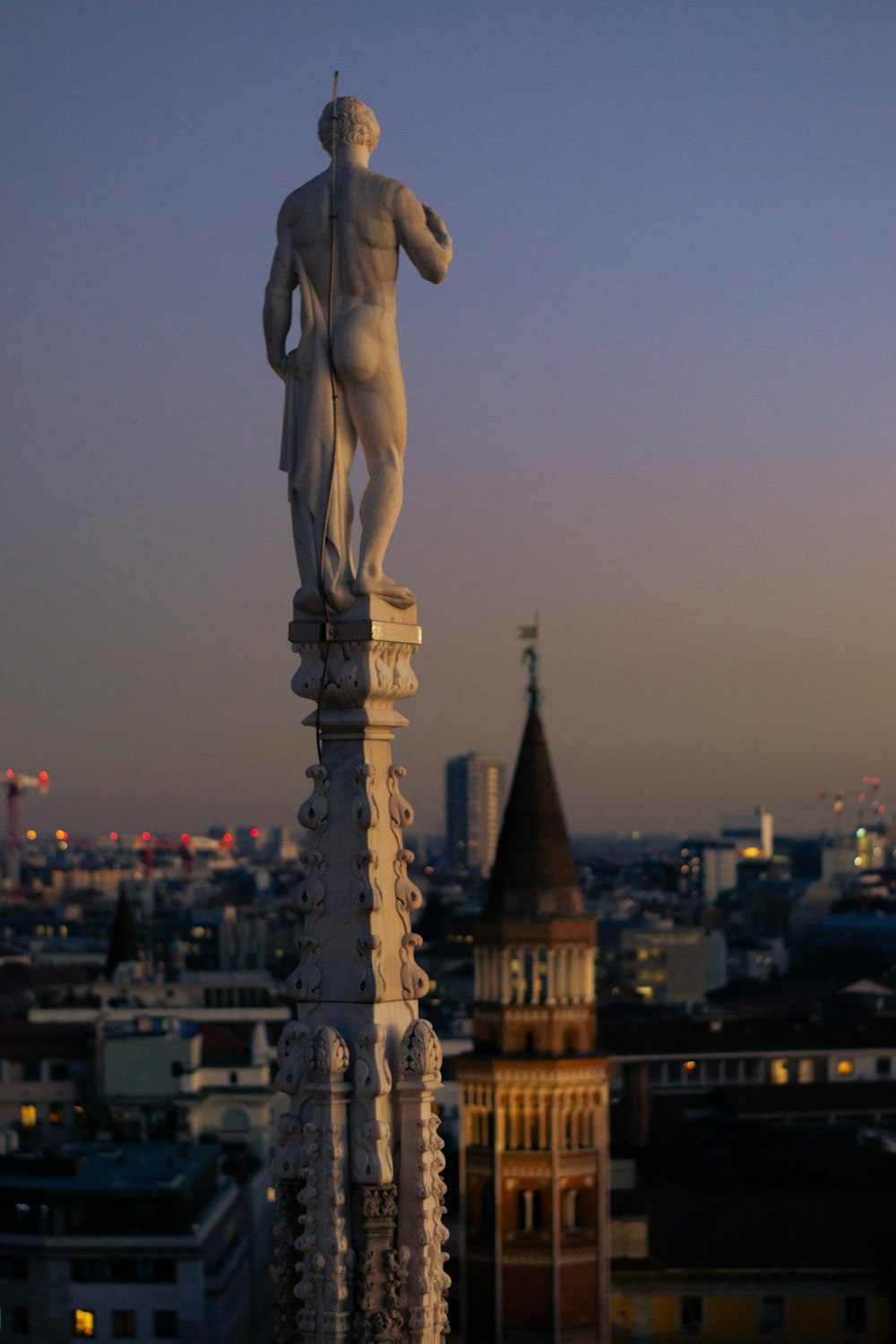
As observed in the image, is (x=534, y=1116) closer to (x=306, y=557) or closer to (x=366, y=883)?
(x=306, y=557)

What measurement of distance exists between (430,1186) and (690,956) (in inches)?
5219

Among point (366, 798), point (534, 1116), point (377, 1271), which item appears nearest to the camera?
point (377, 1271)

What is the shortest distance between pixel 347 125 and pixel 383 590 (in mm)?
1223

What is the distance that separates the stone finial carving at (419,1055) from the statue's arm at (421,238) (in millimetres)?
1873

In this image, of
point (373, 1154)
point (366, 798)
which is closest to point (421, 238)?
point (366, 798)

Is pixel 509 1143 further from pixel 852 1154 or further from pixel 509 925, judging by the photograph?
pixel 852 1154

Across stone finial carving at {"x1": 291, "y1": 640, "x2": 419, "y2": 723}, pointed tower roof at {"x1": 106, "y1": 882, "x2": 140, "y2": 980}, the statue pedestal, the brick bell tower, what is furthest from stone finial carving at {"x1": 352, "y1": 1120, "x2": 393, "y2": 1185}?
pointed tower roof at {"x1": 106, "y1": 882, "x2": 140, "y2": 980}

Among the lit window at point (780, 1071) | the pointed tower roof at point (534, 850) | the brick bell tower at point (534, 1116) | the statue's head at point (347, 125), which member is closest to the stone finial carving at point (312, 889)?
the statue's head at point (347, 125)

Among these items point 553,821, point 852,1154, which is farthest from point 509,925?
point 852,1154

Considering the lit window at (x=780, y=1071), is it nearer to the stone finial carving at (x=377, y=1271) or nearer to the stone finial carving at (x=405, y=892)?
the stone finial carving at (x=405, y=892)

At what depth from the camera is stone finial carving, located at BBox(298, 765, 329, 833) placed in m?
6.41

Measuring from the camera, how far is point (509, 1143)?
4291 centimetres

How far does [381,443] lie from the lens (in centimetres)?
670

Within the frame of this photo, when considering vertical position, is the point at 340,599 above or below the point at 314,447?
below
